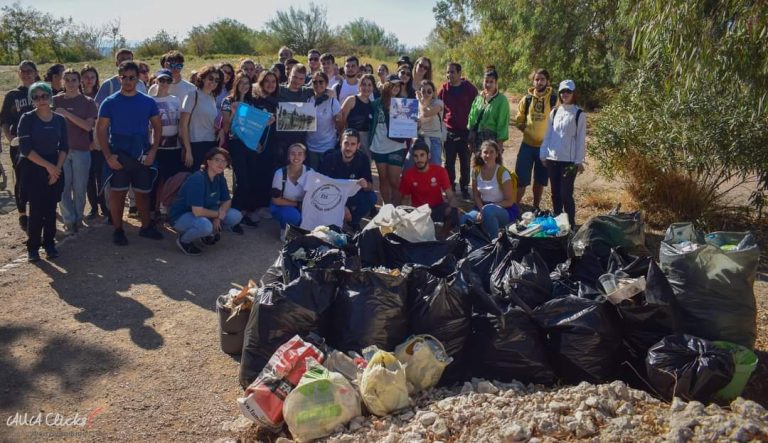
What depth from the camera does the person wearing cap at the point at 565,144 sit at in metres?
7.16

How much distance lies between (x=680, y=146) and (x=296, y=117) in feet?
14.6

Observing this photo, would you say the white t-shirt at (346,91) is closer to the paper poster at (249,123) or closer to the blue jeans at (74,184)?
the paper poster at (249,123)

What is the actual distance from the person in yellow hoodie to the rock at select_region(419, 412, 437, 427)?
15.4 ft

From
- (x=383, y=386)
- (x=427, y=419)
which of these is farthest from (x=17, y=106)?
(x=427, y=419)

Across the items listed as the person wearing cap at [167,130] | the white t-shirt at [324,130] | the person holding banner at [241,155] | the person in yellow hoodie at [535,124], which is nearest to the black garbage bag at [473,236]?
the person in yellow hoodie at [535,124]

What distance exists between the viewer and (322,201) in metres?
7.10

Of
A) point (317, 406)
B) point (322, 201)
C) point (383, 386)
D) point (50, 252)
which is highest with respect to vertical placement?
point (322, 201)

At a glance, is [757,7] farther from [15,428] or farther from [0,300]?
[0,300]

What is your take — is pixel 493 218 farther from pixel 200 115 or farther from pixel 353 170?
pixel 200 115

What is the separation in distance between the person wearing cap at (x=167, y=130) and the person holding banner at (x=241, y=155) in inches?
19.8

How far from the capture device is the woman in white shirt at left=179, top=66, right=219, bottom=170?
7125mm

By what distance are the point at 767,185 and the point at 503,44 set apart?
9924 mm

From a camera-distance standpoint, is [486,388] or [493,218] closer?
[486,388]

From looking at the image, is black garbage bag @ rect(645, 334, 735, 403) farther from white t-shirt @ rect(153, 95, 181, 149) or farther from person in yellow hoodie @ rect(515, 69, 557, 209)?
white t-shirt @ rect(153, 95, 181, 149)
